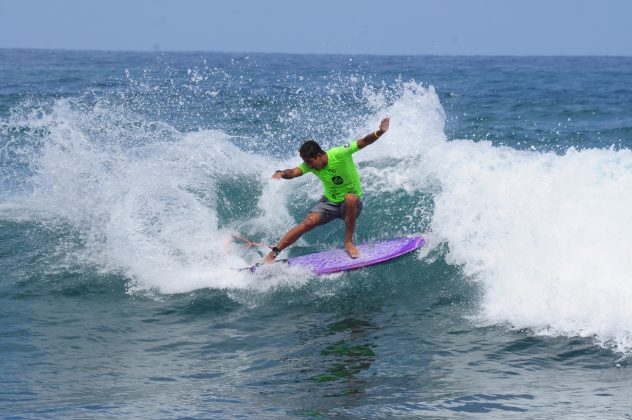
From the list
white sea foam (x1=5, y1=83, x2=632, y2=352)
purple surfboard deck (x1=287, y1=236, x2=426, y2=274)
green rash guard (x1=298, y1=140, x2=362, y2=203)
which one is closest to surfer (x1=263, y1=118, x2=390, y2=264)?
green rash guard (x1=298, y1=140, x2=362, y2=203)

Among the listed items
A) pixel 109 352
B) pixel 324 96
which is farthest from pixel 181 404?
pixel 324 96

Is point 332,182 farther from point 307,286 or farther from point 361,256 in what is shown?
point 307,286

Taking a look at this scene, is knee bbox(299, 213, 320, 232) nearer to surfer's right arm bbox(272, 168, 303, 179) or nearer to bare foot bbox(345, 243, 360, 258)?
bare foot bbox(345, 243, 360, 258)

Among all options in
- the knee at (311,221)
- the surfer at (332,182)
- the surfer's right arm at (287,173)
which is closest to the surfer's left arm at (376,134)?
the surfer at (332,182)

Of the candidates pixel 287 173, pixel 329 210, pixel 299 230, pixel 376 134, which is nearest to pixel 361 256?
pixel 329 210

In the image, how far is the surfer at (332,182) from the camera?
877cm

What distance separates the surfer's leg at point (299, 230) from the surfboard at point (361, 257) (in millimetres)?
186

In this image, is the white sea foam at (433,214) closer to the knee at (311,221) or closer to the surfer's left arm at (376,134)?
the knee at (311,221)

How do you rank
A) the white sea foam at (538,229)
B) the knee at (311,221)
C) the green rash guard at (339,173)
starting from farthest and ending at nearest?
the knee at (311,221) → the green rash guard at (339,173) → the white sea foam at (538,229)

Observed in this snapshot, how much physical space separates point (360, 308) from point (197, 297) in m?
1.96

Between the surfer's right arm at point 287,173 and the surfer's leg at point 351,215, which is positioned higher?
the surfer's right arm at point 287,173

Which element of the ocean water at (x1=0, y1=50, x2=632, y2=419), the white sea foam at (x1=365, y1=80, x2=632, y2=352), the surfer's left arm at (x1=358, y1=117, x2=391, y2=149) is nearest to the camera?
the ocean water at (x1=0, y1=50, x2=632, y2=419)

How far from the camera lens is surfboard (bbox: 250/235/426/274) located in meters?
9.30

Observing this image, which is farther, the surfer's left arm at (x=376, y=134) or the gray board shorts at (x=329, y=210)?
the gray board shorts at (x=329, y=210)
